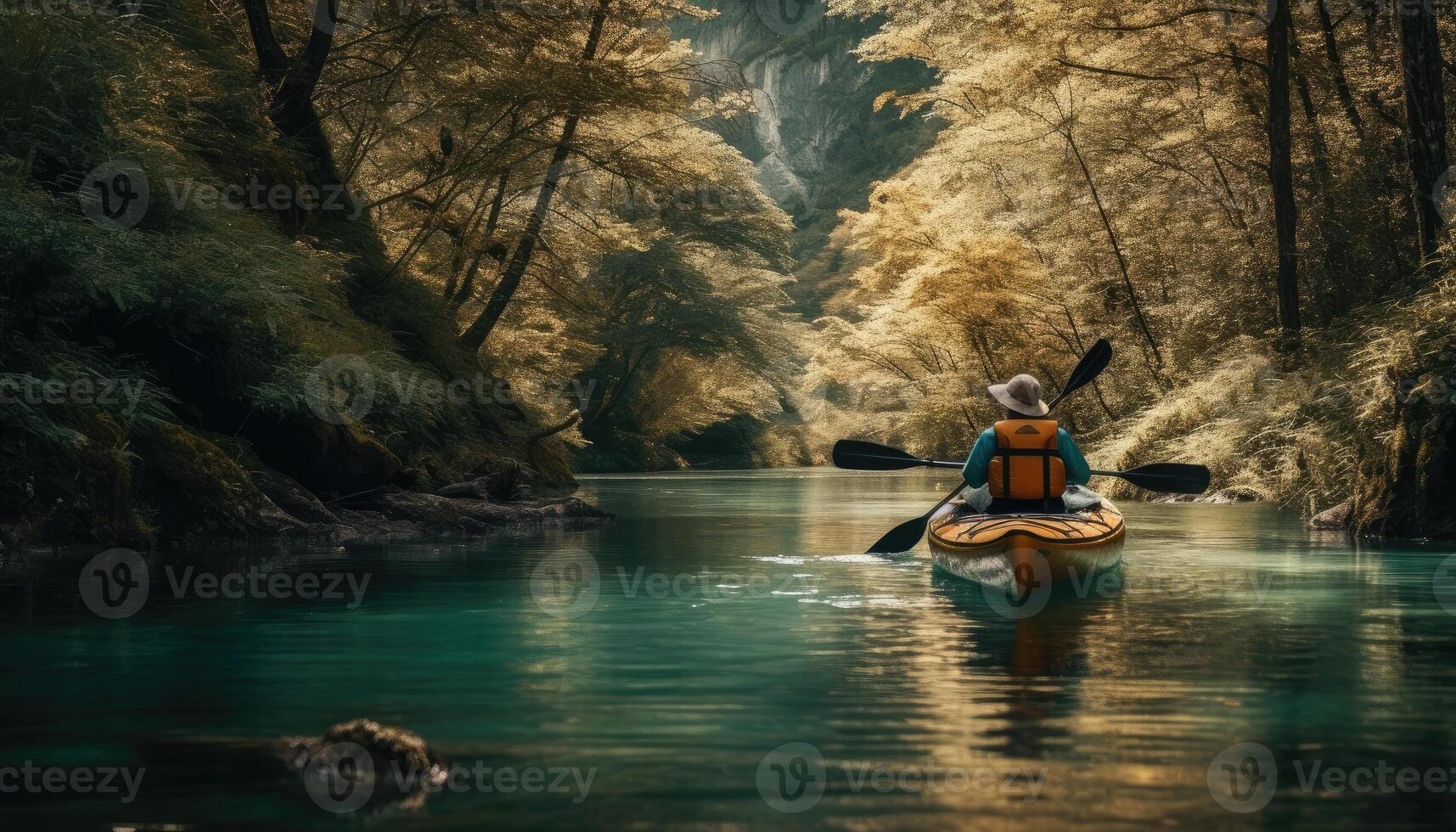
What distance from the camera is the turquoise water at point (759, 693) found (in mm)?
4176

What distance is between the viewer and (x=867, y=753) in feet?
15.5

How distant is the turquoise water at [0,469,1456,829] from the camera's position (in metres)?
4.18

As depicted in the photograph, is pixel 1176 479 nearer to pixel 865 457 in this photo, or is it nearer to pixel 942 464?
pixel 942 464

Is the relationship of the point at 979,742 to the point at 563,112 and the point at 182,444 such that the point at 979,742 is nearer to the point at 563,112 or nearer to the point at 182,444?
the point at 182,444

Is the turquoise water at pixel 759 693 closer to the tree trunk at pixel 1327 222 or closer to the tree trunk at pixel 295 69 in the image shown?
the tree trunk at pixel 295 69

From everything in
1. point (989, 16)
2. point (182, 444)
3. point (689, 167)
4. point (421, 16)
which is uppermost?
point (989, 16)

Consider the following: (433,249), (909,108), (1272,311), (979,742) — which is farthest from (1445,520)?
(909,108)

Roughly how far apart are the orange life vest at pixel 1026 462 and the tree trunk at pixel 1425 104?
675 centimetres

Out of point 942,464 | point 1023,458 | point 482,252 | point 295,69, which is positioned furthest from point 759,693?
point 482,252

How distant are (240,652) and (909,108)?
2270 centimetres

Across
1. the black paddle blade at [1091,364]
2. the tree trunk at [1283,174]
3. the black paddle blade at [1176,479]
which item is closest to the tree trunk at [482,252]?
the black paddle blade at [1091,364]

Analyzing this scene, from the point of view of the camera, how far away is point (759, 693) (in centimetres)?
589

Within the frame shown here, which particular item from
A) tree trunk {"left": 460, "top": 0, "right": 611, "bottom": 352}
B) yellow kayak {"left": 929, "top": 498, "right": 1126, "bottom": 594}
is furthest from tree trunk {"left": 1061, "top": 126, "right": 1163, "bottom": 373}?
yellow kayak {"left": 929, "top": 498, "right": 1126, "bottom": 594}

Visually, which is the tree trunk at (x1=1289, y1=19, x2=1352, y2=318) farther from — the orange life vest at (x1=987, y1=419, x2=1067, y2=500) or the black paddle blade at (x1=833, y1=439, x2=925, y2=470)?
the orange life vest at (x1=987, y1=419, x2=1067, y2=500)
